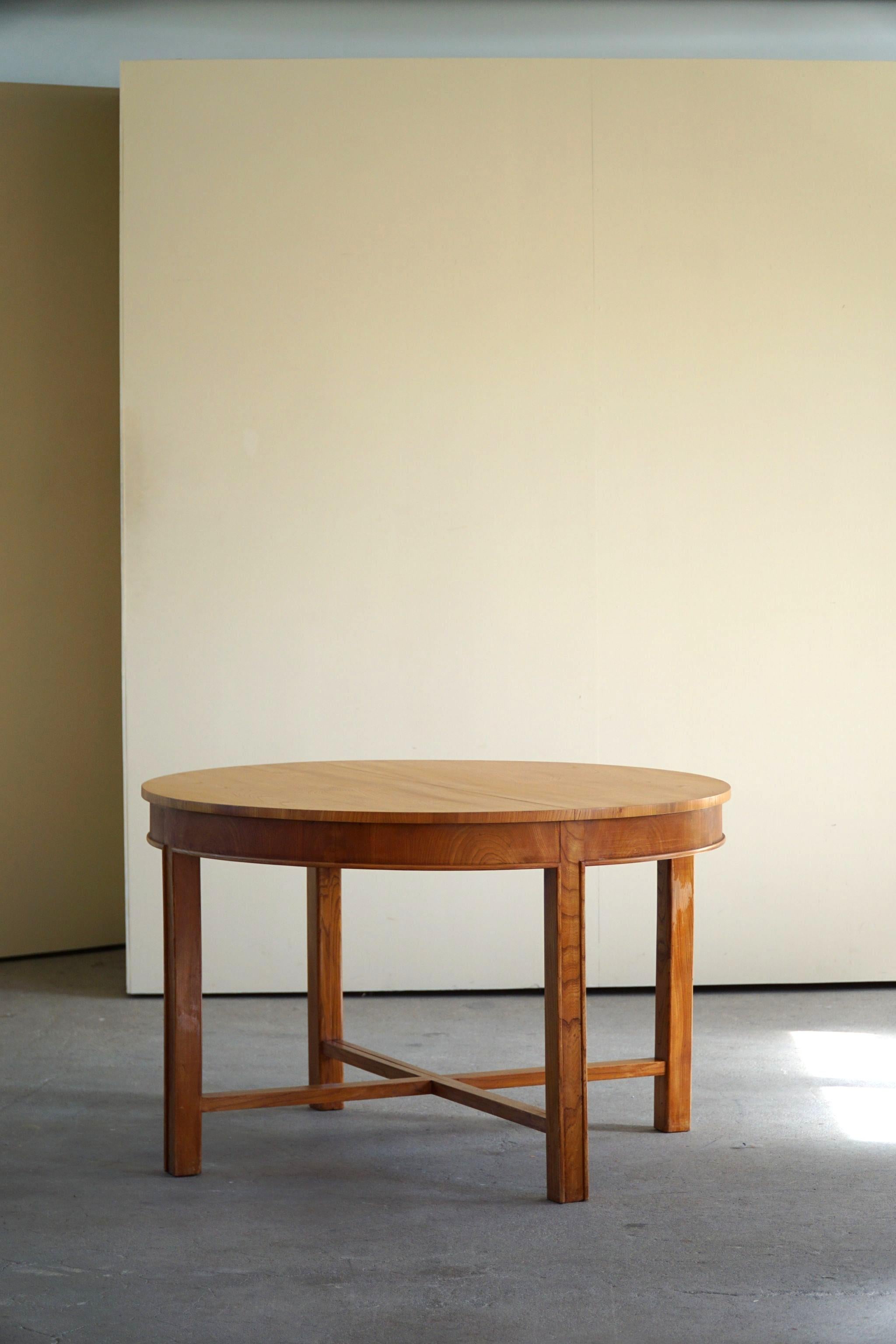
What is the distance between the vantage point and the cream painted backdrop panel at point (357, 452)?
425 centimetres

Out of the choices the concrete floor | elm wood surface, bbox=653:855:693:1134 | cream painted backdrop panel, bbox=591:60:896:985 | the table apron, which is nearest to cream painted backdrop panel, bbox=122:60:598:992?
cream painted backdrop panel, bbox=591:60:896:985

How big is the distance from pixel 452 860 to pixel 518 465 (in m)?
2.19

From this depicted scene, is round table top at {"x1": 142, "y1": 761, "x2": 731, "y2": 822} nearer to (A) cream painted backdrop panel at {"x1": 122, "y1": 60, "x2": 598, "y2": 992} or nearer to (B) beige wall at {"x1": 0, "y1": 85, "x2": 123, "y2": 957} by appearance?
(A) cream painted backdrop panel at {"x1": 122, "y1": 60, "x2": 598, "y2": 992}

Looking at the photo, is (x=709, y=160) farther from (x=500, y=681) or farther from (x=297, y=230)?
(x=500, y=681)

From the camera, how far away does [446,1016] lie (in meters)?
4.02

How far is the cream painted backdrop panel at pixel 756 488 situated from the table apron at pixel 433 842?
1873 millimetres

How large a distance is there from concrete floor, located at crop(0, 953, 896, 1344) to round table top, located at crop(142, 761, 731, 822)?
2.28 feet

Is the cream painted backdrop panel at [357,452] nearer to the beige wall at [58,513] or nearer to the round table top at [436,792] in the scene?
the beige wall at [58,513]

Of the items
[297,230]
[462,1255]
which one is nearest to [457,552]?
[297,230]

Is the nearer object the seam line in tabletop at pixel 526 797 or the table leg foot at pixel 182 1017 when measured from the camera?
the seam line in tabletop at pixel 526 797

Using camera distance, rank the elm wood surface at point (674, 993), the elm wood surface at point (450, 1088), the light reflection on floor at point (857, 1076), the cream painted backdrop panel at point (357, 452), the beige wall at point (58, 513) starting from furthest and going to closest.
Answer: the beige wall at point (58, 513) < the cream painted backdrop panel at point (357, 452) < the light reflection on floor at point (857, 1076) < the elm wood surface at point (674, 993) < the elm wood surface at point (450, 1088)

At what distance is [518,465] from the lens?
169 inches

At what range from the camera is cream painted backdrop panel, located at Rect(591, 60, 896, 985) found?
4.32 meters

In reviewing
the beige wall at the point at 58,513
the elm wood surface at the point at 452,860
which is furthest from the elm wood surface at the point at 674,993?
the beige wall at the point at 58,513
